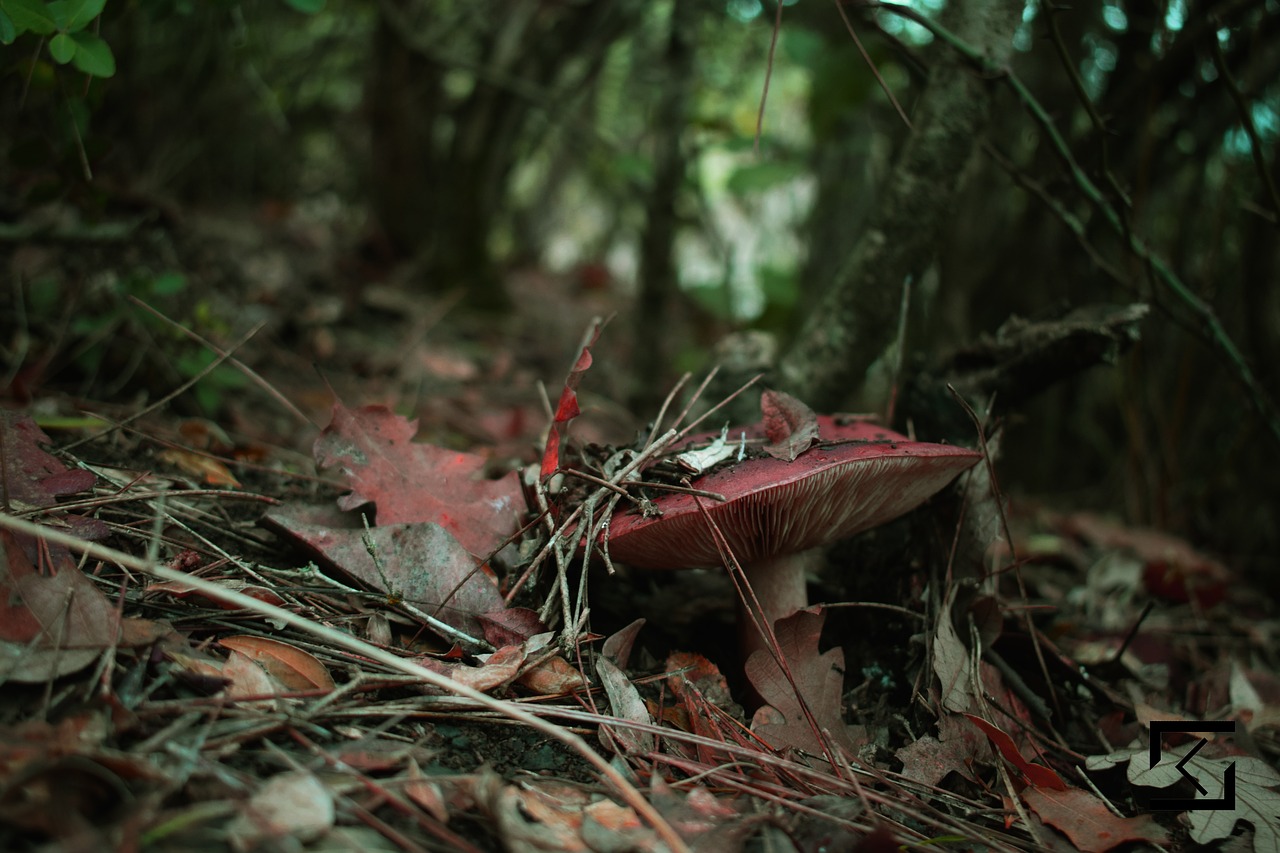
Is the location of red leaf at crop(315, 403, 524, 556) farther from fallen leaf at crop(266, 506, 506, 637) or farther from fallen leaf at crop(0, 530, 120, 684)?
fallen leaf at crop(0, 530, 120, 684)

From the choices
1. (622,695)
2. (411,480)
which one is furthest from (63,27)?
(622,695)

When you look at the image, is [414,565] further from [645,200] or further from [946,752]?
[645,200]

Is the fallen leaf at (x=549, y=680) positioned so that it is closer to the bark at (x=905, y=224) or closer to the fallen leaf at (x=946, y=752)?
the fallen leaf at (x=946, y=752)

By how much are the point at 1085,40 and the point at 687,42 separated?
1849mm

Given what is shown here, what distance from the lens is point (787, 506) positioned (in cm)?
165

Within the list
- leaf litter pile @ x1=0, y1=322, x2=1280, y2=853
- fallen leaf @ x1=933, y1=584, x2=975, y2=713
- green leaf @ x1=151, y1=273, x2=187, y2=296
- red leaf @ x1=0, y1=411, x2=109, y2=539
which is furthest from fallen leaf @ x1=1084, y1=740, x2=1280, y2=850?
green leaf @ x1=151, y1=273, x2=187, y2=296

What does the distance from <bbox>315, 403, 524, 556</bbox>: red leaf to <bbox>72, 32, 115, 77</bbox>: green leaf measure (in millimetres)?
929

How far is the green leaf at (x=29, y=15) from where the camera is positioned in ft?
5.36

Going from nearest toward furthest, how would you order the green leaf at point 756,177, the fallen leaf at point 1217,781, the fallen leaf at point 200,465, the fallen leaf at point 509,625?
the fallen leaf at point 1217,781
the fallen leaf at point 509,625
the fallen leaf at point 200,465
the green leaf at point 756,177

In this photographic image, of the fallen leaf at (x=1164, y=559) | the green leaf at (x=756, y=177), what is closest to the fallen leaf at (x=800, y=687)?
the fallen leaf at (x=1164, y=559)

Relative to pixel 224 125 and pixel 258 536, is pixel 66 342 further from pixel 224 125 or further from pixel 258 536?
pixel 224 125

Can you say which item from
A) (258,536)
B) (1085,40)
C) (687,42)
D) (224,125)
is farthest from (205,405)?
(1085,40)

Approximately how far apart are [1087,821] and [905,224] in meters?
1.58

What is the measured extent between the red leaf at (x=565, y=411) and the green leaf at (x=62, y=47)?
1312mm
